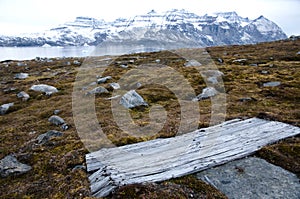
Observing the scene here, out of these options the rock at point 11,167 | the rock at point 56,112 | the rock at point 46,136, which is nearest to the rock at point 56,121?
the rock at point 56,112

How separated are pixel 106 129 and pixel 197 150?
7046 mm

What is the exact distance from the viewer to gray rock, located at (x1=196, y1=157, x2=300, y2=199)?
1009 cm

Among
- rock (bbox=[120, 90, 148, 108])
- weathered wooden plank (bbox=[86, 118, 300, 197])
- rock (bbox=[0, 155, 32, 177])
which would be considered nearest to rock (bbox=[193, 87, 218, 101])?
rock (bbox=[120, 90, 148, 108])

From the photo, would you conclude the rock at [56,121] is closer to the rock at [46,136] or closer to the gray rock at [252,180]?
the rock at [46,136]

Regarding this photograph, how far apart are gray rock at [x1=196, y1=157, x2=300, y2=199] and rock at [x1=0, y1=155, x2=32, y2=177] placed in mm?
8522

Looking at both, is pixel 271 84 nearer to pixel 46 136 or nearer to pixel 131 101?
pixel 131 101

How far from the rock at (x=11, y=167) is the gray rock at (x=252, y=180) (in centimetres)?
852

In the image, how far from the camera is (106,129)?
17.8 meters

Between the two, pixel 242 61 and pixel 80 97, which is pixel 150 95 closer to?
pixel 80 97

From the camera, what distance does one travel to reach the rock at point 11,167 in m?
12.8

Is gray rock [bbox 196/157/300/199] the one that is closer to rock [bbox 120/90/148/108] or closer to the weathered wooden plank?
the weathered wooden plank

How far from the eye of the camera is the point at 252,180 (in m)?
10.9

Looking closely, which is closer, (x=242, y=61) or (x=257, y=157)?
(x=257, y=157)

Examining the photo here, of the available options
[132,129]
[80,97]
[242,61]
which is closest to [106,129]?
[132,129]
